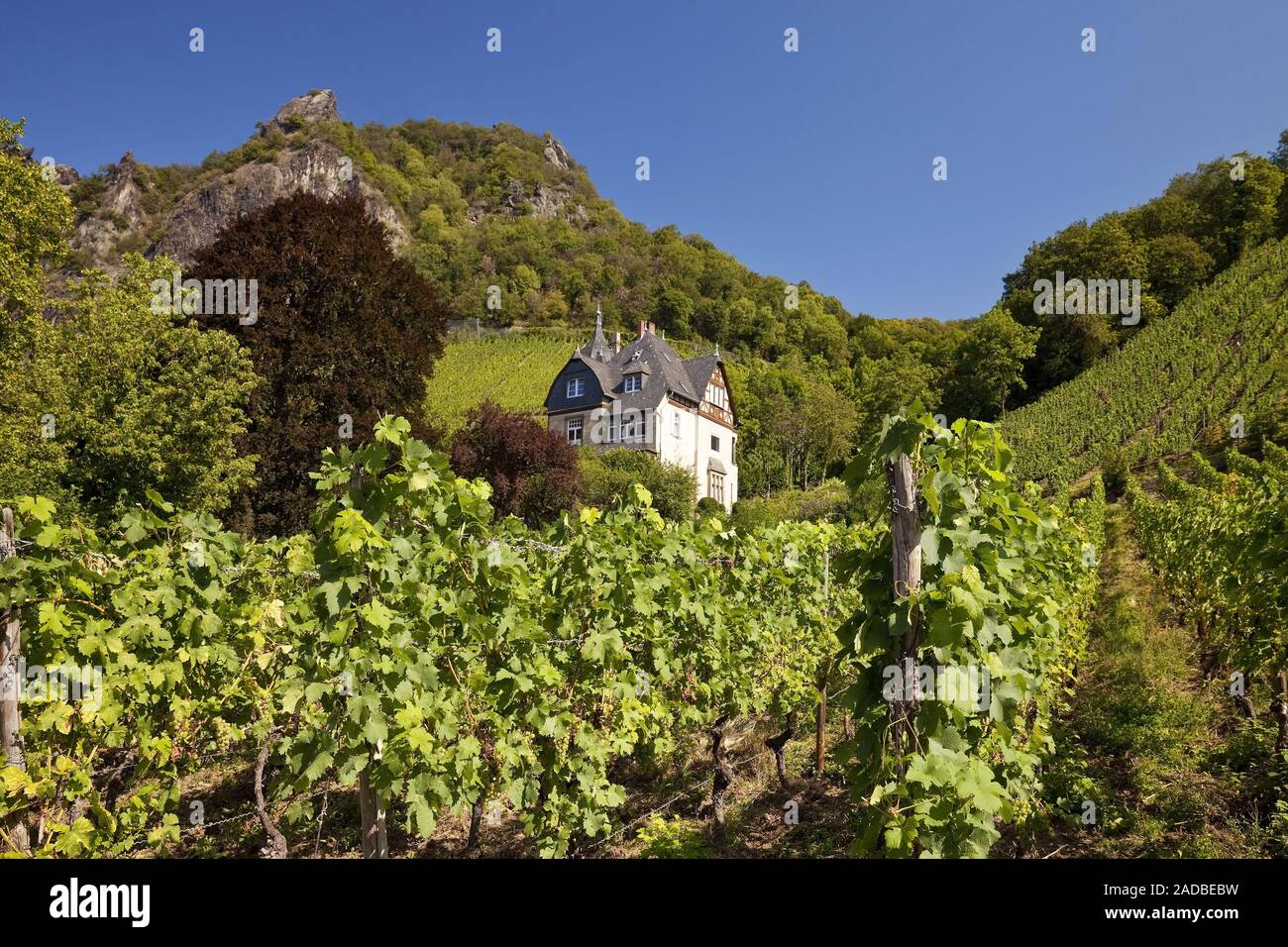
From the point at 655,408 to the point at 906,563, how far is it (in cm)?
3768

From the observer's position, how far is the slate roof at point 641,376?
138 feet

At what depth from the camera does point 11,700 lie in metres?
3.57

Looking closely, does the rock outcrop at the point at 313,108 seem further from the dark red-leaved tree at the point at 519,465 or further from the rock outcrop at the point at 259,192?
the dark red-leaved tree at the point at 519,465

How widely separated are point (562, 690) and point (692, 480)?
30684 millimetres

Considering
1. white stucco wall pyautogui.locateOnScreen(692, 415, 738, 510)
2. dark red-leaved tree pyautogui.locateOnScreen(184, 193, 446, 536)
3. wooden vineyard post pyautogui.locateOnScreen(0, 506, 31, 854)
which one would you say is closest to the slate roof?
white stucco wall pyautogui.locateOnScreen(692, 415, 738, 510)

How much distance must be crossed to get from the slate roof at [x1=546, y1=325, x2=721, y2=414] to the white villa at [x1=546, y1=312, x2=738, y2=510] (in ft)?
0.19

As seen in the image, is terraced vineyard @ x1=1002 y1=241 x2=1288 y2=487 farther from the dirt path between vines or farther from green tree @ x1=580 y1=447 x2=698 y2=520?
the dirt path between vines

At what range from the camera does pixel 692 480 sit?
36000 millimetres

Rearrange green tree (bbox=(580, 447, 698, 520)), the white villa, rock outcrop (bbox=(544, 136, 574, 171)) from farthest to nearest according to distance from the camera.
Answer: rock outcrop (bbox=(544, 136, 574, 171)) → the white villa → green tree (bbox=(580, 447, 698, 520))

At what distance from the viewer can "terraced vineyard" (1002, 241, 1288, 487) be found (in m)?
34.8

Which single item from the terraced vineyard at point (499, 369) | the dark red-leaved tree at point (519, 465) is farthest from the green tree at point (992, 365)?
the dark red-leaved tree at point (519, 465)

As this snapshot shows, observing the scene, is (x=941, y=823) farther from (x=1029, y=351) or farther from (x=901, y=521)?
(x=1029, y=351)

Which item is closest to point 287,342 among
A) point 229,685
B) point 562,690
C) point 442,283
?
point 229,685

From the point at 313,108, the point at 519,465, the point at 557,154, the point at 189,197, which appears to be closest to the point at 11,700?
the point at 519,465
